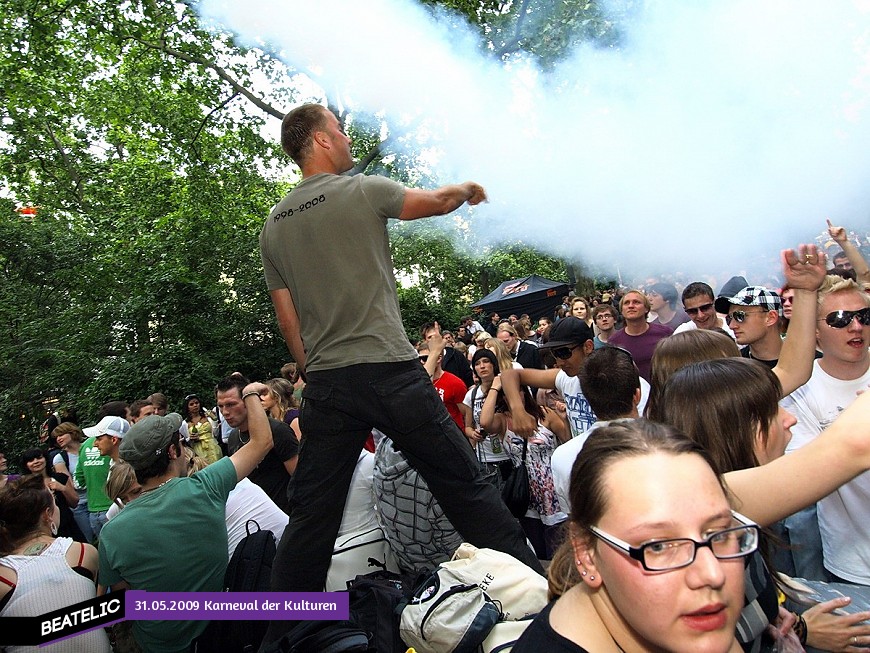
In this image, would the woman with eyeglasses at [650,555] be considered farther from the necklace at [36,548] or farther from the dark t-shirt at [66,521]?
the dark t-shirt at [66,521]

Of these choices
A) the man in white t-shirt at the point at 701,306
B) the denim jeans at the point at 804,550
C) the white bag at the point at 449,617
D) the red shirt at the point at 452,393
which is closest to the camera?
the white bag at the point at 449,617

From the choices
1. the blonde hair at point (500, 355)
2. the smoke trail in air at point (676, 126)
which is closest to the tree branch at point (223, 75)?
the smoke trail in air at point (676, 126)

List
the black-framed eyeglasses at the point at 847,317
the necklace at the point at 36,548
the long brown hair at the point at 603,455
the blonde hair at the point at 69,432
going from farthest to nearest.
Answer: the blonde hair at the point at 69,432 < the necklace at the point at 36,548 < the black-framed eyeglasses at the point at 847,317 < the long brown hair at the point at 603,455

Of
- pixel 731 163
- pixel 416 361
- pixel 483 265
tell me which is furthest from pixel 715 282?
pixel 483 265

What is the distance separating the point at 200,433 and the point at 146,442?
473 cm

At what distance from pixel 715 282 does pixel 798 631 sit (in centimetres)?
496

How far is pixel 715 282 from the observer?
6066 millimetres

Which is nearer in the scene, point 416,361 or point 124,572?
point 416,361

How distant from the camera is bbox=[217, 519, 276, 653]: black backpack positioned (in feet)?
8.81

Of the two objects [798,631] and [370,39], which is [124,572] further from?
[370,39]

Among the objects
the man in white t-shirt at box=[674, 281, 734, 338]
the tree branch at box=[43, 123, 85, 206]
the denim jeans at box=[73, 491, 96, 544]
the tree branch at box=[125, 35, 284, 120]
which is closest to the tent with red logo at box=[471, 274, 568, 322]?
the tree branch at box=[125, 35, 284, 120]

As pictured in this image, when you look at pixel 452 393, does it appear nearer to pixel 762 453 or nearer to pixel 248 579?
pixel 248 579

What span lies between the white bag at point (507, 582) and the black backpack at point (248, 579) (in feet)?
3.68

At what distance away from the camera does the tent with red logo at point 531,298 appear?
1689 centimetres
